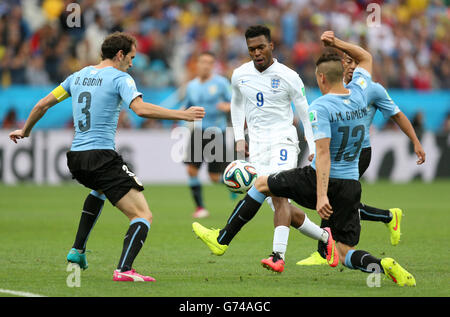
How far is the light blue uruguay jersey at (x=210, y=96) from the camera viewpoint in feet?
48.8

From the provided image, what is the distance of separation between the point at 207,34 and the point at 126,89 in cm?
1779

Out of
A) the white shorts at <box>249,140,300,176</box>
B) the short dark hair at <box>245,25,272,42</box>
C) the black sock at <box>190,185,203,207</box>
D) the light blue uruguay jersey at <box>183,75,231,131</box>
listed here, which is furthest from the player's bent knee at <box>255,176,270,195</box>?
the light blue uruguay jersey at <box>183,75,231,131</box>

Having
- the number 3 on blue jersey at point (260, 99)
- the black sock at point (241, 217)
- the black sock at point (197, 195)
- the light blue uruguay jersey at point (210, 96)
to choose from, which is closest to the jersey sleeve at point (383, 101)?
the number 3 on blue jersey at point (260, 99)

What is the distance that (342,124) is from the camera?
24.1 feet

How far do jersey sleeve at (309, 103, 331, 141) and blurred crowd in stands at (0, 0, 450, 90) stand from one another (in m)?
15.0

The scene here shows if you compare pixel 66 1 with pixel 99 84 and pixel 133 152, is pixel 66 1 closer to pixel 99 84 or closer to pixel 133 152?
pixel 133 152

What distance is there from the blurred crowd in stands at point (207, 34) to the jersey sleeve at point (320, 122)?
1496 cm

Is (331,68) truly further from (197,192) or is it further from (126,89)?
(197,192)

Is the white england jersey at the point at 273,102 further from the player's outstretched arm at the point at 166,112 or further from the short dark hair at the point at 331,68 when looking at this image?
the player's outstretched arm at the point at 166,112

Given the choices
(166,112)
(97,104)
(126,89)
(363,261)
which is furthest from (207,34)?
(363,261)
